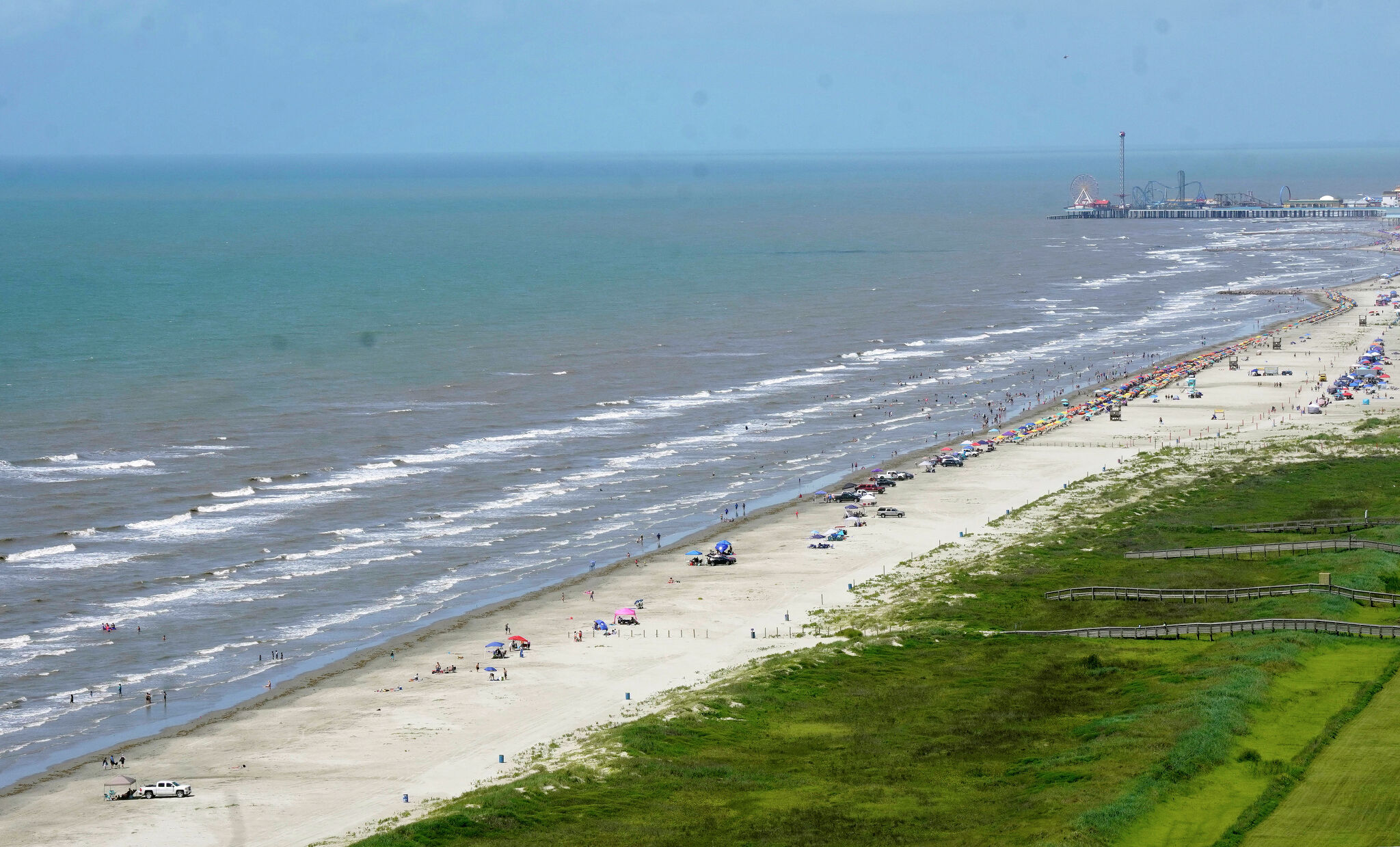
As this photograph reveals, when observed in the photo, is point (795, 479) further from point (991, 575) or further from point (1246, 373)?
point (1246, 373)

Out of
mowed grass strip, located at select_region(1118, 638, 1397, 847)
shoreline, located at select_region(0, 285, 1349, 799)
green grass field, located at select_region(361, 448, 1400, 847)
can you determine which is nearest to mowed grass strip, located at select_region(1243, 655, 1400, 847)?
green grass field, located at select_region(361, 448, 1400, 847)

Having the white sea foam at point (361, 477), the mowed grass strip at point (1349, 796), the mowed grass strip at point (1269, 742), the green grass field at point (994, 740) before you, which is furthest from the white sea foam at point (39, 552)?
the mowed grass strip at point (1349, 796)

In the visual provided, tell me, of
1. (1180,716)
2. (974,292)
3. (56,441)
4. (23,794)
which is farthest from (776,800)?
(974,292)

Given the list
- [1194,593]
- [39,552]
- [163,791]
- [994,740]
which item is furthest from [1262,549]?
[39,552]

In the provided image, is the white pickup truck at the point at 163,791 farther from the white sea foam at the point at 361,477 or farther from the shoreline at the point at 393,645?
the white sea foam at the point at 361,477

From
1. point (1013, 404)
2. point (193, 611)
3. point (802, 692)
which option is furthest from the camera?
point (1013, 404)

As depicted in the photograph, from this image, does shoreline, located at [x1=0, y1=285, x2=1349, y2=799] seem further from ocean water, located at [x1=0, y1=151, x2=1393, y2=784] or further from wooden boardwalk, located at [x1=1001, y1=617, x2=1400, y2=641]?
wooden boardwalk, located at [x1=1001, y1=617, x2=1400, y2=641]
